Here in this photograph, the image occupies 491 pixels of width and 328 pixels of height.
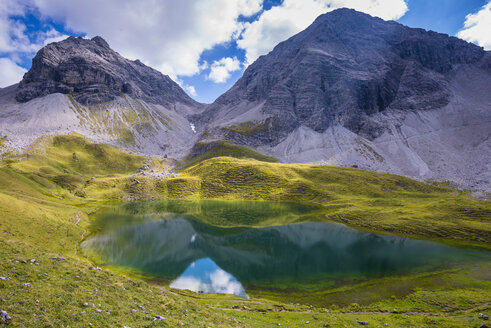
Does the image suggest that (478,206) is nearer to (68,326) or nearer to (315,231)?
(315,231)

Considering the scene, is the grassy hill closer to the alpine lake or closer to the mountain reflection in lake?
the alpine lake

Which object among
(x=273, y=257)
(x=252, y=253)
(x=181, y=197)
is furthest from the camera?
(x=181, y=197)

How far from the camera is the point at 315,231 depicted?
6875 centimetres

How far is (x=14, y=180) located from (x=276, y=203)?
10195cm

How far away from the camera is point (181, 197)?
401 feet

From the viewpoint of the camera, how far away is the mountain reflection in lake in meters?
39.8

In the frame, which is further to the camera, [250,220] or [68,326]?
[250,220]

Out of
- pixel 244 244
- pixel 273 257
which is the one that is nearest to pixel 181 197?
pixel 244 244

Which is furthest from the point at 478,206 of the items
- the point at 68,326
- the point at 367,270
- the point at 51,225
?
the point at 51,225

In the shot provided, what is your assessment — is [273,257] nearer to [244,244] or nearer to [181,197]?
[244,244]

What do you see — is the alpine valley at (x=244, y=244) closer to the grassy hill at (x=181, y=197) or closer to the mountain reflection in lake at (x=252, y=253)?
the grassy hill at (x=181, y=197)

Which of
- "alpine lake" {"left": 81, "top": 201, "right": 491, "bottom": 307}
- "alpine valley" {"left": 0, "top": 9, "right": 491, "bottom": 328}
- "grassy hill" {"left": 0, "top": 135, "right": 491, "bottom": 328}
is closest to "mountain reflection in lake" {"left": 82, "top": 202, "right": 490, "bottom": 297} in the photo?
"alpine lake" {"left": 81, "top": 201, "right": 491, "bottom": 307}

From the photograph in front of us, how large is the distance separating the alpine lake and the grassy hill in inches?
129

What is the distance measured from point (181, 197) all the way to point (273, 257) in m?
84.3
